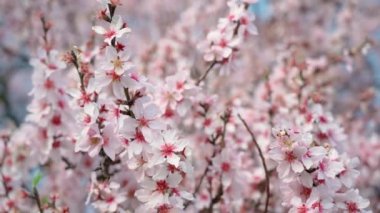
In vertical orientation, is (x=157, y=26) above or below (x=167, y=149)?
above

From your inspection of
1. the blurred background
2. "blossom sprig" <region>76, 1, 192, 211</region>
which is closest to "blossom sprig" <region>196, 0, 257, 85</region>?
"blossom sprig" <region>76, 1, 192, 211</region>

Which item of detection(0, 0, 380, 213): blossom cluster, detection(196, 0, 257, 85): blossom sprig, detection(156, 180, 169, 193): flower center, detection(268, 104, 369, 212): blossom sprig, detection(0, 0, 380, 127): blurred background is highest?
detection(0, 0, 380, 127): blurred background

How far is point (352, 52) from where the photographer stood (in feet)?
13.8

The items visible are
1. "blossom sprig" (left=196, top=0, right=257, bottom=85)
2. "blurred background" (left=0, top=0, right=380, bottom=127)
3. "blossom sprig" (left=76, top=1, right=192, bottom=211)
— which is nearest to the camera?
"blossom sprig" (left=76, top=1, right=192, bottom=211)

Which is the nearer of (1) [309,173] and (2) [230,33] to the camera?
(1) [309,173]

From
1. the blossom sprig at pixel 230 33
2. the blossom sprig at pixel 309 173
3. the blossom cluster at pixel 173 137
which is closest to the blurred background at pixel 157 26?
the blossom cluster at pixel 173 137

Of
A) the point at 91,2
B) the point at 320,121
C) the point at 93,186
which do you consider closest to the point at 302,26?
the point at 91,2

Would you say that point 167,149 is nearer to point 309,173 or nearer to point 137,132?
point 137,132

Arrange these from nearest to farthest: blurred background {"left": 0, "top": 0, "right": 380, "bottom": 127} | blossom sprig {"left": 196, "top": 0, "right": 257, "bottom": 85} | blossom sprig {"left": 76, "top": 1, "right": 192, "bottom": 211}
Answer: blossom sprig {"left": 76, "top": 1, "right": 192, "bottom": 211}
blossom sprig {"left": 196, "top": 0, "right": 257, "bottom": 85}
blurred background {"left": 0, "top": 0, "right": 380, "bottom": 127}

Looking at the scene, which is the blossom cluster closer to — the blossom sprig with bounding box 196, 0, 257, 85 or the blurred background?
the blossom sprig with bounding box 196, 0, 257, 85

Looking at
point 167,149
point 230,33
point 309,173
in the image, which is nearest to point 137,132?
point 167,149

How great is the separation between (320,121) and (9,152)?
1.94 metres

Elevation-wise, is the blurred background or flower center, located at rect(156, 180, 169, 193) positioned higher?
the blurred background

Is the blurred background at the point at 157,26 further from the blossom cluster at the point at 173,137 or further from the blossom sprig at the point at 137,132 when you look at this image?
the blossom sprig at the point at 137,132
